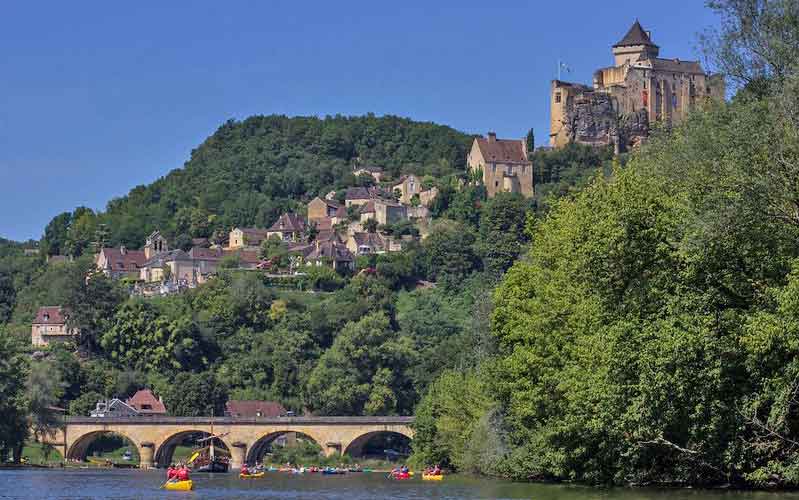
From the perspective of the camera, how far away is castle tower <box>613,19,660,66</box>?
178 meters

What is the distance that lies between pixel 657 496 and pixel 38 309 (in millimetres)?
121539

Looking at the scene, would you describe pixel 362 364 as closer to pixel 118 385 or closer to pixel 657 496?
pixel 118 385

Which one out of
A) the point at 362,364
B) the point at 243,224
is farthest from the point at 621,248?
the point at 243,224

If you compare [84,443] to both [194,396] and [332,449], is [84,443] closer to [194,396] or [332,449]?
[194,396]

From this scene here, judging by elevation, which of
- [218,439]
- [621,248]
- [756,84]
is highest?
[756,84]

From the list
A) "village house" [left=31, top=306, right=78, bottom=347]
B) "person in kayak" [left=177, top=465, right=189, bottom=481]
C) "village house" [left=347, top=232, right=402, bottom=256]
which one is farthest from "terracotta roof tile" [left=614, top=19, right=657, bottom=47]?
"person in kayak" [left=177, top=465, right=189, bottom=481]

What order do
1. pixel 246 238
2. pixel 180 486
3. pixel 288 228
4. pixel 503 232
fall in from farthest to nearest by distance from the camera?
1. pixel 288 228
2. pixel 246 238
3. pixel 503 232
4. pixel 180 486

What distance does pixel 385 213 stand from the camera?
178125 millimetres

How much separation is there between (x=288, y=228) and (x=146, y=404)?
6211 centimetres

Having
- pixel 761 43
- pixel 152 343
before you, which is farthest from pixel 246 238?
pixel 761 43

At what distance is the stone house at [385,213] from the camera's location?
17825 centimetres

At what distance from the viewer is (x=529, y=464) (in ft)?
196

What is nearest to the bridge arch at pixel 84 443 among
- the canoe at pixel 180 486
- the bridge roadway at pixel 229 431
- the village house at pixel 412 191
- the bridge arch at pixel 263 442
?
the bridge roadway at pixel 229 431

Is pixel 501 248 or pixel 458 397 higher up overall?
pixel 501 248
